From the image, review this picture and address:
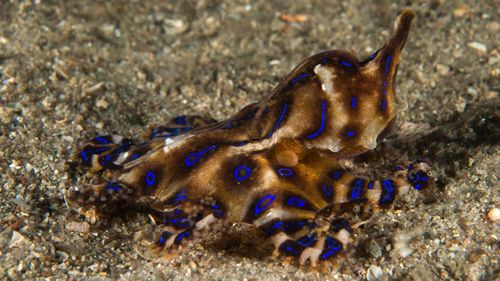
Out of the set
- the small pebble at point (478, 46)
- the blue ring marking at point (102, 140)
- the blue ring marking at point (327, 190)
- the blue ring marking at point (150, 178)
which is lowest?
the small pebble at point (478, 46)

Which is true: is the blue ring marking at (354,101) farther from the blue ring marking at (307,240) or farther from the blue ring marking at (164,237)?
the blue ring marking at (164,237)

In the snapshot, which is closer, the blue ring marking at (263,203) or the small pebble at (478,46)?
the blue ring marking at (263,203)

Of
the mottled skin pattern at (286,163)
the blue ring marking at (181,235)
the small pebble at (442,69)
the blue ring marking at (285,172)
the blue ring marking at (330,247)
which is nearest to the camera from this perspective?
the blue ring marking at (330,247)

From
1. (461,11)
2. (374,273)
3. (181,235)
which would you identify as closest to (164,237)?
(181,235)

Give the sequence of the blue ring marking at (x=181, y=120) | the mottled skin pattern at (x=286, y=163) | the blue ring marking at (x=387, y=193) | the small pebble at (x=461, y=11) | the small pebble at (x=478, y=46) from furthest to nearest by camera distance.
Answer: the small pebble at (x=461, y=11) < the small pebble at (x=478, y=46) < the blue ring marking at (x=181, y=120) < the blue ring marking at (x=387, y=193) < the mottled skin pattern at (x=286, y=163)

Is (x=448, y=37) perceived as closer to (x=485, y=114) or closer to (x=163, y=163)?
(x=485, y=114)

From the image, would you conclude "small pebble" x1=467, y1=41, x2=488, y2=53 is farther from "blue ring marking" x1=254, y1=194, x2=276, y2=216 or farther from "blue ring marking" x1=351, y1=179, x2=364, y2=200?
"blue ring marking" x1=254, y1=194, x2=276, y2=216

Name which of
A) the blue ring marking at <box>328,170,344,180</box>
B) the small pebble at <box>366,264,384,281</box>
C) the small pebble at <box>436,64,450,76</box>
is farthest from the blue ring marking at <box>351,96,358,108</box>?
the small pebble at <box>436,64,450,76</box>

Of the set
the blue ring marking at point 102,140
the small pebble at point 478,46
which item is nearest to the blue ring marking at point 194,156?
the blue ring marking at point 102,140

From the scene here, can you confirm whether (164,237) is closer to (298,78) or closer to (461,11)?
(298,78)
